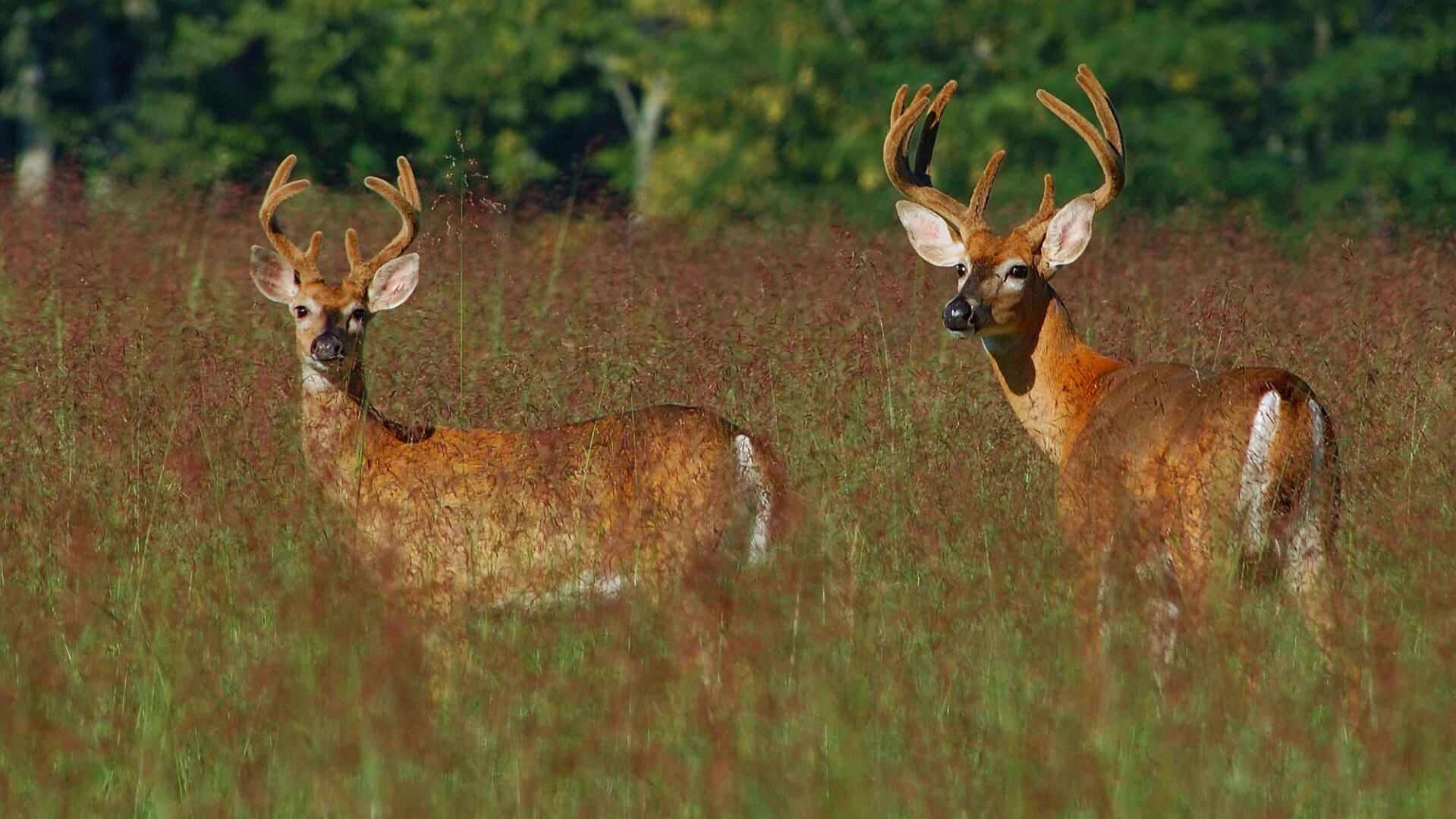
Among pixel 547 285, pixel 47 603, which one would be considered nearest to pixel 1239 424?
pixel 47 603

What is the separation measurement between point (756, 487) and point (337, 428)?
116 centimetres

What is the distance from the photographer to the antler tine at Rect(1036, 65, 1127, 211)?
18.5ft

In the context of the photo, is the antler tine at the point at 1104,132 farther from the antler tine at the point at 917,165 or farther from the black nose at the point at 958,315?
the black nose at the point at 958,315

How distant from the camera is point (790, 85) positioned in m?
19.9

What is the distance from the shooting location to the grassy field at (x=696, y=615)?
309 centimetres

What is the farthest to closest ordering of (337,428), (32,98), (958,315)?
1. (32,98)
2. (958,315)
3. (337,428)

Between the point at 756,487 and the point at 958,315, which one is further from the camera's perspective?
the point at 958,315

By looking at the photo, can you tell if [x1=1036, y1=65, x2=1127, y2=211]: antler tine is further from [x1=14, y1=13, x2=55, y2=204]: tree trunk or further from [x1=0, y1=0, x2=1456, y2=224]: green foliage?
[x1=14, y1=13, x2=55, y2=204]: tree trunk

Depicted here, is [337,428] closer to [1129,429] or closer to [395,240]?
[395,240]

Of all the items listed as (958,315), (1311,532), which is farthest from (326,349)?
(1311,532)

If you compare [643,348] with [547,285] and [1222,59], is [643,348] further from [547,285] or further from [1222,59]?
[1222,59]

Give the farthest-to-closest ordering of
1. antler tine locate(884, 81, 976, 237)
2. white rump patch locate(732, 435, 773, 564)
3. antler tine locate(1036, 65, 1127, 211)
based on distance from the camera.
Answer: antler tine locate(884, 81, 976, 237) → antler tine locate(1036, 65, 1127, 211) → white rump patch locate(732, 435, 773, 564)

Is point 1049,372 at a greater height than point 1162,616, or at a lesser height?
greater

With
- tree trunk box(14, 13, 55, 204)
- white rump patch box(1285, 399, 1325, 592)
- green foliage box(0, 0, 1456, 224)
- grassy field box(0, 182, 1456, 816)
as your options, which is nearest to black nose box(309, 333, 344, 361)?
grassy field box(0, 182, 1456, 816)
